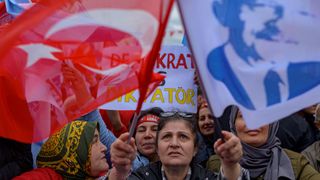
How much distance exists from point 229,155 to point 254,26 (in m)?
0.71

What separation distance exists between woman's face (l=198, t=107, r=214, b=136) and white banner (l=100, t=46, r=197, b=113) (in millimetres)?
308

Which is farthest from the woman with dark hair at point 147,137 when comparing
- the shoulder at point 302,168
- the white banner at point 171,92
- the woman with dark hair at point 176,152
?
the shoulder at point 302,168

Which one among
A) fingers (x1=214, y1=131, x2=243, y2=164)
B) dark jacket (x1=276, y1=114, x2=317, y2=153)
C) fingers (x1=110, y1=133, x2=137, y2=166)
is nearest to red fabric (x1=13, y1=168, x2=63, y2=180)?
fingers (x1=110, y1=133, x2=137, y2=166)

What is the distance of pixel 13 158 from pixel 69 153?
31 centimetres

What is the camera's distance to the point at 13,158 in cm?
407

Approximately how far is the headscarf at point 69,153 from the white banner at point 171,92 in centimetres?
47

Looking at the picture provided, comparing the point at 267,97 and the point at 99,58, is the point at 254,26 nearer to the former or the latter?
the point at 267,97

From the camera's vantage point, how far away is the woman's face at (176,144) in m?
4.01

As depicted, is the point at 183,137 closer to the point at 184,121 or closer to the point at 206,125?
the point at 184,121

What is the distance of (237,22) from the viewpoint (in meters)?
3.07

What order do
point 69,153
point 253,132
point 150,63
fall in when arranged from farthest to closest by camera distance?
point 253,132 < point 69,153 < point 150,63

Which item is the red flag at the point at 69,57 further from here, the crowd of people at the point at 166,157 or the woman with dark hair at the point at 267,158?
the woman with dark hair at the point at 267,158

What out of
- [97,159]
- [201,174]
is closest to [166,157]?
[201,174]

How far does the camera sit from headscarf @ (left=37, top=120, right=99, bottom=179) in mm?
4117
